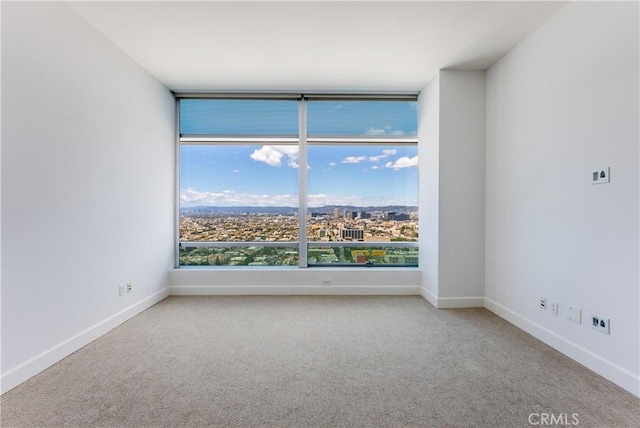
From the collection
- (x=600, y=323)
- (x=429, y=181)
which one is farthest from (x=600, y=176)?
(x=429, y=181)

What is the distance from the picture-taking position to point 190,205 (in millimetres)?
4523

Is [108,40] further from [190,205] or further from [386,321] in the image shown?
[386,321]

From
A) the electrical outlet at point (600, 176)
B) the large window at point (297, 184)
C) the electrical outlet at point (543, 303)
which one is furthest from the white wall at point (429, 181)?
the electrical outlet at point (600, 176)

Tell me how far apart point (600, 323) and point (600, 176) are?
108cm

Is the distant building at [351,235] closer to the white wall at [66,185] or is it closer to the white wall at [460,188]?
the white wall at [460,188]

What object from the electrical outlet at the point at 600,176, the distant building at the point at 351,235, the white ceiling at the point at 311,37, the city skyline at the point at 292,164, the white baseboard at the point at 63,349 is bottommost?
the white baseboard at the point at 63,349

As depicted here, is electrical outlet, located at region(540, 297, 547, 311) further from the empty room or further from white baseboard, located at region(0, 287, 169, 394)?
white baseboard, located at region(0, 287, 169, 394)

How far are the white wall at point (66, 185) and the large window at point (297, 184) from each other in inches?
32.7

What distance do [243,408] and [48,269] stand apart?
6.14 ft

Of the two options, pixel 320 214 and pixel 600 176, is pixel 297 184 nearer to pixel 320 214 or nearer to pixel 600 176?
pixel 320 214

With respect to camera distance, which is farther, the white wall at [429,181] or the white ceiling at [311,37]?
the white wall at [429,181]

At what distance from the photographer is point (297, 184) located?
450cm

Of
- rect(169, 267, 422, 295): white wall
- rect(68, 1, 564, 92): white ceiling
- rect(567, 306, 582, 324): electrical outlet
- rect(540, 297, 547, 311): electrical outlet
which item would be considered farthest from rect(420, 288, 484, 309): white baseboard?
rect(68, 1, 564, 92): white ceiling

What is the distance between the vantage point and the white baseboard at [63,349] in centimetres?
205
